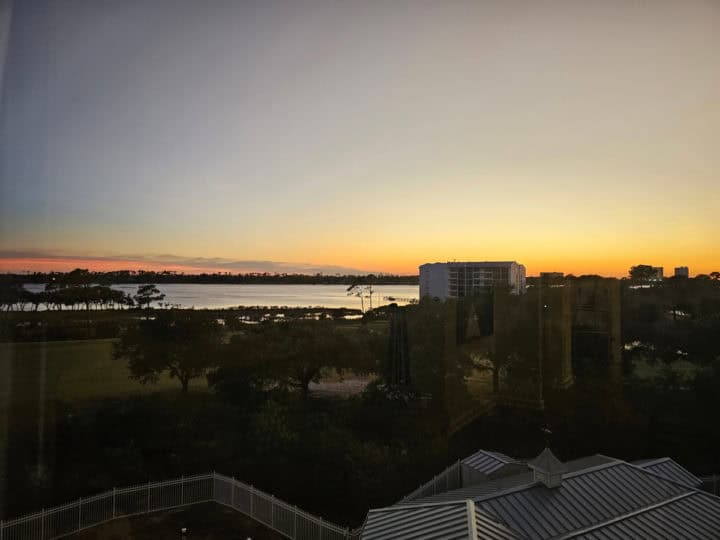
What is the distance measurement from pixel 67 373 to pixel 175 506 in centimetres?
164

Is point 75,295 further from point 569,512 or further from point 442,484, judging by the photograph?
point 569,512

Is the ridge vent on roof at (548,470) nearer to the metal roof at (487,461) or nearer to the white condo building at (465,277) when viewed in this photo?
the metal roof at (487,461)

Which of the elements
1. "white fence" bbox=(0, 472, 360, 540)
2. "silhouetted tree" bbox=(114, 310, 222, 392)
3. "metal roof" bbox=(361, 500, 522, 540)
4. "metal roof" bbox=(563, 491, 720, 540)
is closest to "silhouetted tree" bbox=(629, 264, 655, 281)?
"metal roof" bbox=(563, 491, 720, 540)

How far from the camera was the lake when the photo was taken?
19.1 ft

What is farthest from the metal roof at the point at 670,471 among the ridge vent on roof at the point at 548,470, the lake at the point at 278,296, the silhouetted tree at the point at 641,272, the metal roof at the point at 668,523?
the lake at the point at 278,296

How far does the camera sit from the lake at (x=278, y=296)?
5824 mm

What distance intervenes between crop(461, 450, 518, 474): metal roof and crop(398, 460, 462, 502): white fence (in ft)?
0.64

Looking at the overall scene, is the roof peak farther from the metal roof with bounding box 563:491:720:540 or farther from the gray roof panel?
the gray roof panel

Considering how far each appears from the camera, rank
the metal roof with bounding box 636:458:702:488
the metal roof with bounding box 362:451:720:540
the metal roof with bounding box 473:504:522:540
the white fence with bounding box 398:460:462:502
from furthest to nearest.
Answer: the white fence with bounding box 398:460:462:502
the metal roof with bounding box 636:458:702:488
the metal roof with bounding box 362:451:720:540
the metal roof with bounding box 473:504:522:540

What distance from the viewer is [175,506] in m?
4.81

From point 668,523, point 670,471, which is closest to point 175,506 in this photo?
point 668,523

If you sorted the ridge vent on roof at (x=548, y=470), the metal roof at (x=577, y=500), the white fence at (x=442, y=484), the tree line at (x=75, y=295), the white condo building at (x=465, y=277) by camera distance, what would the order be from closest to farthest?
the metal roof at (x=577, y=500) < the ridge vent on roof at (x=548, y=470) < the tree line at (x=75, y=295) < the white fence at (x=442, y=484) < the white condo building at (x=465, y=277)

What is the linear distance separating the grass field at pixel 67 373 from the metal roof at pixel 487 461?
10.8 feet

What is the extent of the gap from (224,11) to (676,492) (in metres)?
5.20
